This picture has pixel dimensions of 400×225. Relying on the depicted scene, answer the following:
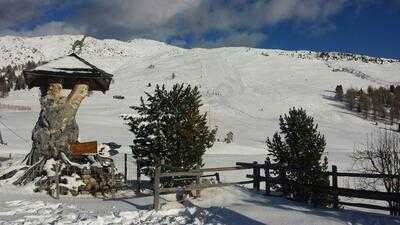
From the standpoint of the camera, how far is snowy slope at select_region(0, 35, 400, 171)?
213ft

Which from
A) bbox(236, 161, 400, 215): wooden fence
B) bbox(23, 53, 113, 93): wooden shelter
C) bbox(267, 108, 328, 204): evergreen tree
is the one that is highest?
bbox(23, 53, 113, 93): wooden shelter

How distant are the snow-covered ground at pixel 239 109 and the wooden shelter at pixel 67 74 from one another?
5174 mm

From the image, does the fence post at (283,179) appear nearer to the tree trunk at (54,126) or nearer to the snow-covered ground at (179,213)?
the snow-covered ground at (179,213)

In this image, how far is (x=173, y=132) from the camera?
24.2 m

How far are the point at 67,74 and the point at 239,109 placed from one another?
2826 inches

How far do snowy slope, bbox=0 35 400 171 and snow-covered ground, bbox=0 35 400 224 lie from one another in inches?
5.0

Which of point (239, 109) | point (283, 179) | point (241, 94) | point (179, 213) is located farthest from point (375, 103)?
point (179, 213)

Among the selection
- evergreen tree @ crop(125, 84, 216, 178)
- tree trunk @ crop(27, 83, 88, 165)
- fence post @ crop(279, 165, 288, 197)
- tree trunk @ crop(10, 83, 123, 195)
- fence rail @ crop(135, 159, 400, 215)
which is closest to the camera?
fence rail @ crop(135, 159, 400, 215)

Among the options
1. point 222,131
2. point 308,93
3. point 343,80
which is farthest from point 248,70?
point 222,131

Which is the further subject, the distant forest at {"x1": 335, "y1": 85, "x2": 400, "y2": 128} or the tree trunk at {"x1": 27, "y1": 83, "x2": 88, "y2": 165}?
the distant forest at {"x1": 335, "y1": 85, "x2": 400, "y2": 128}

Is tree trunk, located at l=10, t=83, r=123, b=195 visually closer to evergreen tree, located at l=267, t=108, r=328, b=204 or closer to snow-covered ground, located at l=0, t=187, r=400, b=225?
snow-covered ground, located at l=0, t=187, r=400, b=225

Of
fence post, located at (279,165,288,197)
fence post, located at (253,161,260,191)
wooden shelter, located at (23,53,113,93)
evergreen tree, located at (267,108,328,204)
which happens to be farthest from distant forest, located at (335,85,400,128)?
fence post, located at (279,165,288,197)

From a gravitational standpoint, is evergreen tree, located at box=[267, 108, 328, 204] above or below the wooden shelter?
below

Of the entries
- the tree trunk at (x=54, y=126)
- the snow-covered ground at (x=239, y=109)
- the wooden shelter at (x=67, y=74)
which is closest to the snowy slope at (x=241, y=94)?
the snow-covered ground at (x=239, y=109)
